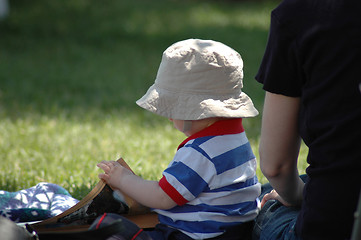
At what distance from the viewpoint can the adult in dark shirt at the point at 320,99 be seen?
6.02 feet

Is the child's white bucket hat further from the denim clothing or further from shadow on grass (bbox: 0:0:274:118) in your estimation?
shadow on grass (bbox: 0:0:274:118)

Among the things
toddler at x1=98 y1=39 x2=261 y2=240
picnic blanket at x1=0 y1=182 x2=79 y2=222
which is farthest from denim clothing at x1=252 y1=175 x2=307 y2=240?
picnic blanket at x1=0 y1=182 x2=79 y2=222

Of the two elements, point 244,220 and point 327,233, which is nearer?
point 327,233

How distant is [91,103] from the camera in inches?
240

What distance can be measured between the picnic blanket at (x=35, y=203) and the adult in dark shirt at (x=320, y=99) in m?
1.29

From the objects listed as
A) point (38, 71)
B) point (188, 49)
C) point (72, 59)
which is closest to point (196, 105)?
point (188, 49)

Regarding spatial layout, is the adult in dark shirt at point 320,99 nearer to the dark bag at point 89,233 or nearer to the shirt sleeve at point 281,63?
the shirt sleeve at point 281,63

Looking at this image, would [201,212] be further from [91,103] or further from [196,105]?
[91,103]

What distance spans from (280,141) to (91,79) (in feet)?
17.5

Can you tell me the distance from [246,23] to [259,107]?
599cm

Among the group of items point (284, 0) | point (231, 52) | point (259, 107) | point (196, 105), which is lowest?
point (259, 107)

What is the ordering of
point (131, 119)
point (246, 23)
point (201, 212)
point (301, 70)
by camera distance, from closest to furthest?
1. point (301, 70)
2. point (201, 212)
3. point (131, 119)
4. point (246, 23)

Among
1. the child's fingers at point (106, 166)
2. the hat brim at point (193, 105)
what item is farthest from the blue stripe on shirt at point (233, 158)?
the child's fingers at point (106, 166)

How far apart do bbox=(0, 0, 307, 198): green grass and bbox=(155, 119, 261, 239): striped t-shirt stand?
1229mm
